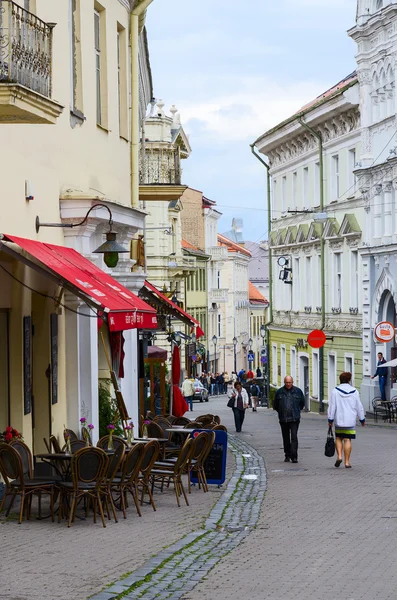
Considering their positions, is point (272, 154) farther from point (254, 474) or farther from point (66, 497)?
point (66, 497)

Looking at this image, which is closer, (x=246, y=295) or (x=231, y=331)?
(x=231, y=331)

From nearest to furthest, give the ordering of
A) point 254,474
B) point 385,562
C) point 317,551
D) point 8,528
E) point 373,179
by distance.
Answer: point 385,562, point 317,551, point 8,528, point 254,474, point 373,179

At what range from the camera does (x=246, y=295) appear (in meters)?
122

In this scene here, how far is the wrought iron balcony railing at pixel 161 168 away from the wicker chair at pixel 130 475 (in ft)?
44.7

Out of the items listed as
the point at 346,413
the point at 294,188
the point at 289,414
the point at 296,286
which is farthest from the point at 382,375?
the point at 346,413

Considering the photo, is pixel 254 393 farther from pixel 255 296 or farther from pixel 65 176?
pixel 255 296

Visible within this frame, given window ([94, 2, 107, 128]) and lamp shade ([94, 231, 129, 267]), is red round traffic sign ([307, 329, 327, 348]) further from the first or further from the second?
lamp shade ([94, 231, 129, 267])

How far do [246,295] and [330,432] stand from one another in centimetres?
10109

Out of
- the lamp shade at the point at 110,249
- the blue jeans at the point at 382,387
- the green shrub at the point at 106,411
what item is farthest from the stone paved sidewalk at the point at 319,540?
the blue jeans at the point at 382,387

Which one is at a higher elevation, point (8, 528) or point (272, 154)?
point (272, 154)

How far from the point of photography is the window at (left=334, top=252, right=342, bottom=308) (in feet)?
161

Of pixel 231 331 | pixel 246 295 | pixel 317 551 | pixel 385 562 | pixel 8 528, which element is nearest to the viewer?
pixel 385 562

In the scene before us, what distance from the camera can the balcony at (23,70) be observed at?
1152 centimetres

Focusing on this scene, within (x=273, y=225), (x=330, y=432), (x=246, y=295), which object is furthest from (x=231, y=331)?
(x=330, y=432)
